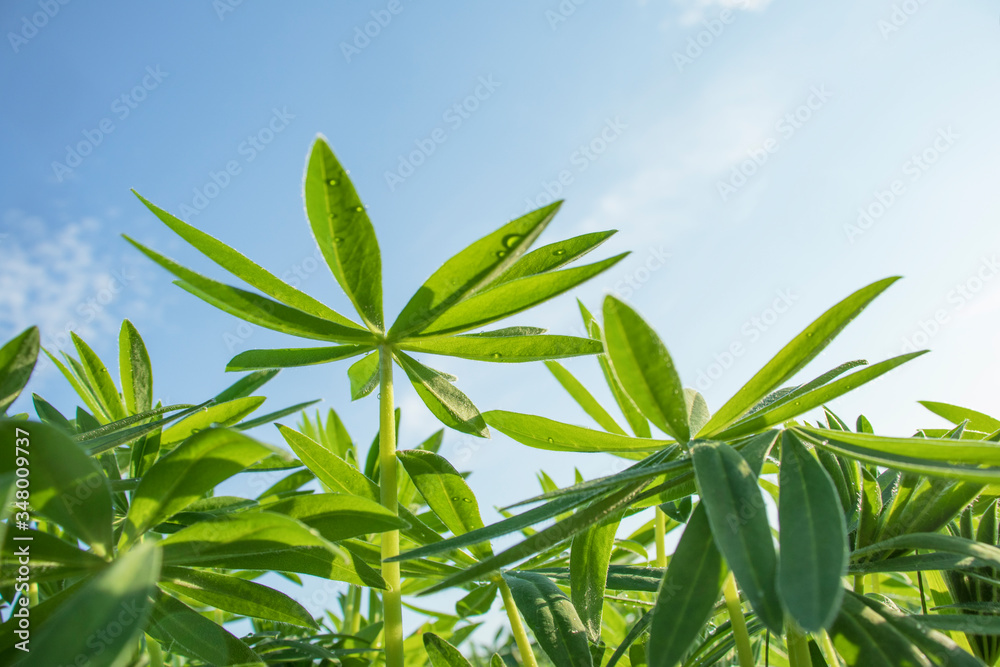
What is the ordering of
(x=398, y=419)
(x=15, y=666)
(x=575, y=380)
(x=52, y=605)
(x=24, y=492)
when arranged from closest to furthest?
(x=15, y=666)
(x=24, y=492)
(x=52, y=605)
(x=575, y=380)
(x=398, y=419)

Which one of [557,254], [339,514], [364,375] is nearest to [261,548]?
[339,514]

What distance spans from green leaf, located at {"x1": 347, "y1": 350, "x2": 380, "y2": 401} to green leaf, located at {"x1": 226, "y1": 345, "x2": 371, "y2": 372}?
94 mm

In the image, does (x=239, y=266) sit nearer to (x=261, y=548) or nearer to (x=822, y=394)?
(x=261, y=548)

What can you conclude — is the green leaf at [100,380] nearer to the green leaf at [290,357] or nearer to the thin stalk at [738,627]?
the green leaf at [290,357]

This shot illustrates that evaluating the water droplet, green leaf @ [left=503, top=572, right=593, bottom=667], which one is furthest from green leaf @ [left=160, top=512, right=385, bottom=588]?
the water droplet

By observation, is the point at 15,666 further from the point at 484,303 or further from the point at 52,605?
the point at 484,303

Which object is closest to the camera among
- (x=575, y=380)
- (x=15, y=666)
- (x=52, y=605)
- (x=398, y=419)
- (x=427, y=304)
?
(x=15, y=666)

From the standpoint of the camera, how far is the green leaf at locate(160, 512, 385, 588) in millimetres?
680

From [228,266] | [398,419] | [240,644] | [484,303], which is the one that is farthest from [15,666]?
[398,419]

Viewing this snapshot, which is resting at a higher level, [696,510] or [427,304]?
[427,304]

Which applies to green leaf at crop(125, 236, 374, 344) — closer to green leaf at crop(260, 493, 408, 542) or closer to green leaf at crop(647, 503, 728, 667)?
green leaf at crop(260, 493, 408, 542)

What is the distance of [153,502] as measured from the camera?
78cm

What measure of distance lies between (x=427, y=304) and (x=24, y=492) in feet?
1.87

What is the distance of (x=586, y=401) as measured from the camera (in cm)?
139
